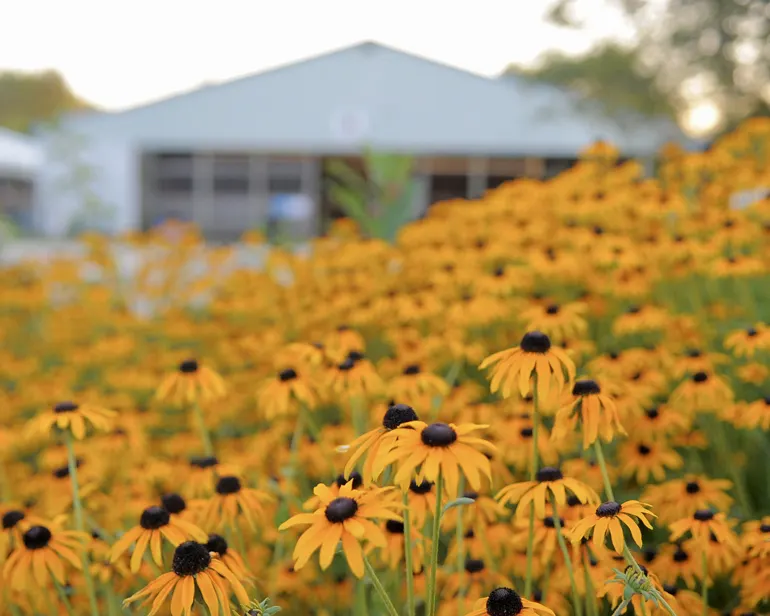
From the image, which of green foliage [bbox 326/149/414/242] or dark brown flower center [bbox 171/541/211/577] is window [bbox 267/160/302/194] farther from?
dark brown flower center [bbox 171/541/211/577]

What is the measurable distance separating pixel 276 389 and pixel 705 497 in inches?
48.6

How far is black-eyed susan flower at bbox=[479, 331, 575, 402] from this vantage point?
1.73 m

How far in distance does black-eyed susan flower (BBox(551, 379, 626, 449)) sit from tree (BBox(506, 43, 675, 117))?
50.0 ft

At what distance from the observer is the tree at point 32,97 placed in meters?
50.6

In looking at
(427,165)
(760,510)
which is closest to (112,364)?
(760,510)

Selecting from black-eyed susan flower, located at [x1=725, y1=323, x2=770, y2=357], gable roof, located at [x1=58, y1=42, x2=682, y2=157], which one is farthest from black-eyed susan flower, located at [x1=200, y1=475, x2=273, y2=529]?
gable roof, located at [x1=58, y1=42, x2=682, y2=157]

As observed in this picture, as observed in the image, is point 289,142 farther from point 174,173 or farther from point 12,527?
point 12,527

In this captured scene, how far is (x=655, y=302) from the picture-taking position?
4.19 metres

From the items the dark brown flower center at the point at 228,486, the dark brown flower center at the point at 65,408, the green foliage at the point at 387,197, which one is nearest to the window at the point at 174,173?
the green foliage at the point at 387,197

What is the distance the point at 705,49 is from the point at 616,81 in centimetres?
165

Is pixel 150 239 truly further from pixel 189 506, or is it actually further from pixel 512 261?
pixel 189 506

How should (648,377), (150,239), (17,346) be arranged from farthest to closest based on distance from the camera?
(150,239) → (17,346) → (648,377)

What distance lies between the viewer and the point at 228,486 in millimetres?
2088

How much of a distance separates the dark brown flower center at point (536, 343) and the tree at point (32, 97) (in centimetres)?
5330
